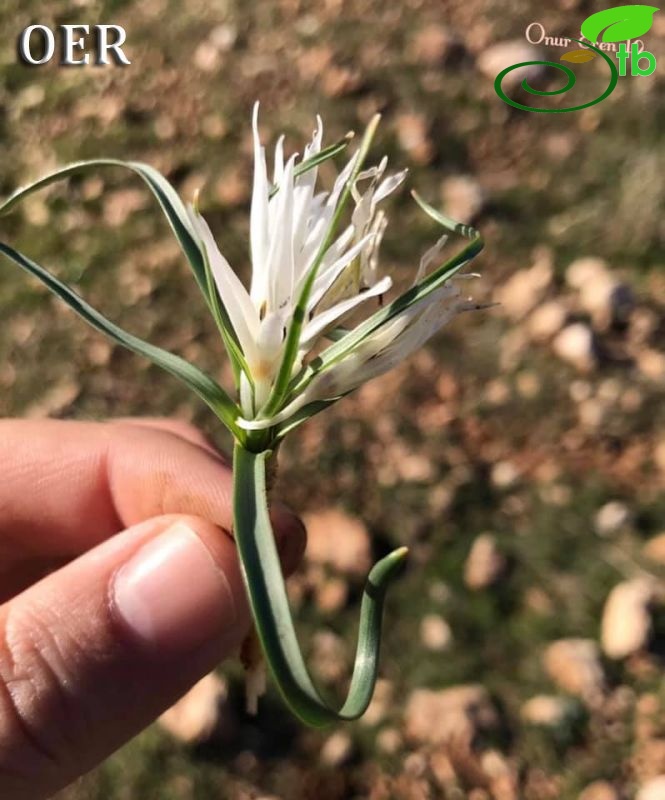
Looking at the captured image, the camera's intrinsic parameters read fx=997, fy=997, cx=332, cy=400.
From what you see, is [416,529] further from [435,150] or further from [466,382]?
[435,150]

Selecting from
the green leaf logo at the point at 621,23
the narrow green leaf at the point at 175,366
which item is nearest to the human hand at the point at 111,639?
the narrow green leaf at the point at 175,366

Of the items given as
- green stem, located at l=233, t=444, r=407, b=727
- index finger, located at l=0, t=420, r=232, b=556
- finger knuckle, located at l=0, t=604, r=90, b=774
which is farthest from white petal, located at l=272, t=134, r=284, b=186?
index finger, located at l=0, t=420, r=232, b=556

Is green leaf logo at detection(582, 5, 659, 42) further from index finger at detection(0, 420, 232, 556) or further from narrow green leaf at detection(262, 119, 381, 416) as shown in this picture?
narrow green leaf at detection(262, 119, 381, 416)

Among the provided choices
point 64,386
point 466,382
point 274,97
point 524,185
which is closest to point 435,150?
point 524,185

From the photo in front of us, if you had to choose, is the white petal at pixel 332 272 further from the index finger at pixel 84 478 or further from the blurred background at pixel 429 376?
the blurred background at pixel 429 376

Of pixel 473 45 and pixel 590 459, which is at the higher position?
pixel 473 45
